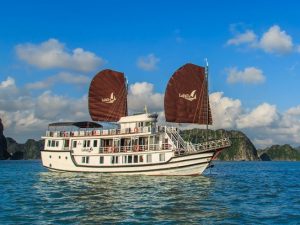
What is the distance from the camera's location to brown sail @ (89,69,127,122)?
49.7m

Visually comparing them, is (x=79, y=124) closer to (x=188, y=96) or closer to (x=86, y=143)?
(x=86, y=143)

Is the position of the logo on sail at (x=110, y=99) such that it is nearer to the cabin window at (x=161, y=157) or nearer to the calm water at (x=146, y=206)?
the cabin window at (x=161, y=157)

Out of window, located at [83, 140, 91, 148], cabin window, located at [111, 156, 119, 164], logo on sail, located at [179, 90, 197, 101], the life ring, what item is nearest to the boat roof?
window, located at [83, 140, 91, 148]

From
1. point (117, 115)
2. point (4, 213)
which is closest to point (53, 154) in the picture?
point (117, 115)

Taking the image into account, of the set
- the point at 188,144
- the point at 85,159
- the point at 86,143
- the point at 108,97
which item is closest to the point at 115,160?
the point at 85,159

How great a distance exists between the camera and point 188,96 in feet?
150

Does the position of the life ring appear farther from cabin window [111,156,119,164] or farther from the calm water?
the calm water

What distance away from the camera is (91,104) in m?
50.4

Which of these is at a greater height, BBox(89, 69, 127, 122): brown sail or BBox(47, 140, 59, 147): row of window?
BBox(89, 69, 127, 122): brown sail

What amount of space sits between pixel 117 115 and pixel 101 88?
3869mm

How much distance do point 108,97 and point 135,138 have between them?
9.05 metres

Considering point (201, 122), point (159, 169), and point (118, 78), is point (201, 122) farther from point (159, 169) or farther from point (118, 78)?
point (118, 78)

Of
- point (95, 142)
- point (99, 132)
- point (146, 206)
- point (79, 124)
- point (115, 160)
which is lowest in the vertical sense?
point (146, 206)

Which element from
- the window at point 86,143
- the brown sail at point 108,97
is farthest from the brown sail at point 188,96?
the window at point 86,143
